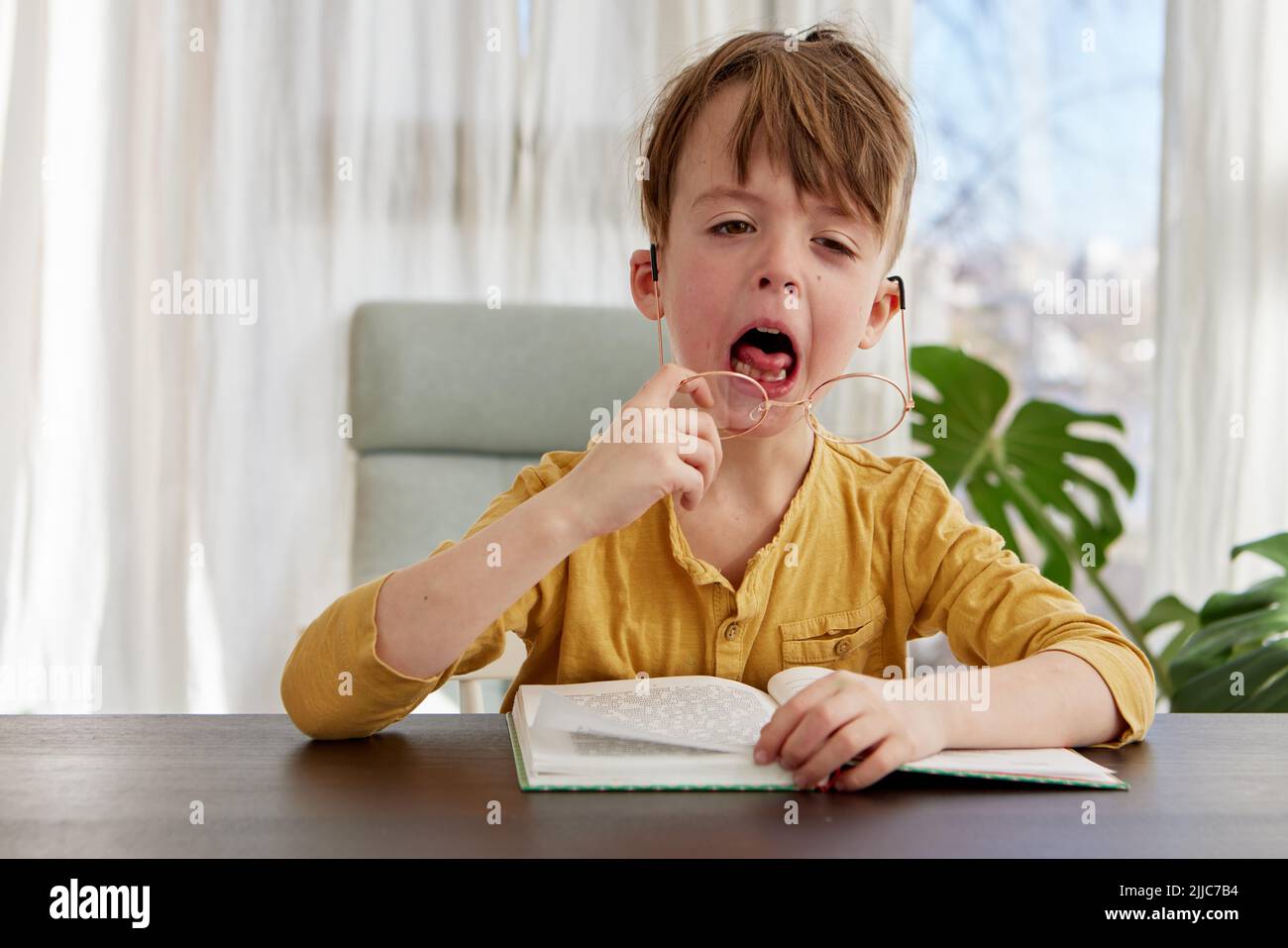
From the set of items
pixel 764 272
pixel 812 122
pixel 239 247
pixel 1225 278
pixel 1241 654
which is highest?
pixel 239 247

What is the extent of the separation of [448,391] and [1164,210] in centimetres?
179

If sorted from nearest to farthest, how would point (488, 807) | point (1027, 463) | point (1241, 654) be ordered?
point (488, 807), point (1241, 654), point (1027, 463)

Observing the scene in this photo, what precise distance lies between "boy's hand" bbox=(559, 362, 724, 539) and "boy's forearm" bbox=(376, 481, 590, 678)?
0.06 ft

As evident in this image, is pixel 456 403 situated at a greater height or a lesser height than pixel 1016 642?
greater

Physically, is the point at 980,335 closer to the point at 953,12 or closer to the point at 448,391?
the point at 953,12

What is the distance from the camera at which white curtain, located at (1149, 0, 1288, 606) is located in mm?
2797

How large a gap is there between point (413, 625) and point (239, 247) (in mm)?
2049

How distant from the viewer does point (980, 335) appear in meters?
3.19

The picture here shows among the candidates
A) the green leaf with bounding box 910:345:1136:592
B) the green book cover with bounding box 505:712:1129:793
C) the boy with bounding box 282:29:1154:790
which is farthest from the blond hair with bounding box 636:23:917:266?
the green leaf with bounding box 910:345:1136:592

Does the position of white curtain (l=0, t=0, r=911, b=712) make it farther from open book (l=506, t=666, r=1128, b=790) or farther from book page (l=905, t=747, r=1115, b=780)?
book page (l=905, t=747, r=1115, b=780)

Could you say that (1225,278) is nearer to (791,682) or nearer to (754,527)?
(754,527)

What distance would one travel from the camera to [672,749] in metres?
0.73

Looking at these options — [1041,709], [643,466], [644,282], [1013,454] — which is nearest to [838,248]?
[644,282]

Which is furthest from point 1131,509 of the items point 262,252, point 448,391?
point 262,252
